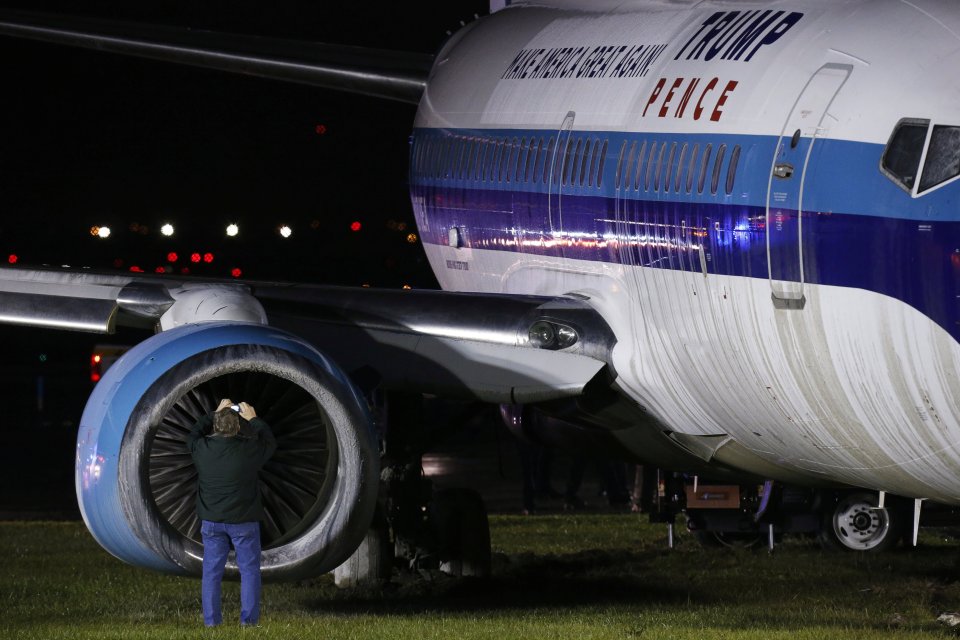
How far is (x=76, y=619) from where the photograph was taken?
1453cm

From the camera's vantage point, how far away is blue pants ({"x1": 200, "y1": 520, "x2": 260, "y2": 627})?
12.0m

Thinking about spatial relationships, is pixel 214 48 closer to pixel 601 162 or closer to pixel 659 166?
pixel 601 162

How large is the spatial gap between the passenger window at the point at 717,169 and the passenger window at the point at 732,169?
0.12 metres

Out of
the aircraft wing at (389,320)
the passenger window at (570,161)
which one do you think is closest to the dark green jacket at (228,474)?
the aircraft wing at (389,320)

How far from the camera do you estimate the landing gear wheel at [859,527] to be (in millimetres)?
20016

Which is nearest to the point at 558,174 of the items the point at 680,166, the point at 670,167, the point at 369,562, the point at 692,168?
the point at 670,167

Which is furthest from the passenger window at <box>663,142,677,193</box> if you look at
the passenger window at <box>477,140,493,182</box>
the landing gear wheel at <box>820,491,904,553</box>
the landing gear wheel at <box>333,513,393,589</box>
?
the landing gear wheel at <box>820,491,904,553</box>

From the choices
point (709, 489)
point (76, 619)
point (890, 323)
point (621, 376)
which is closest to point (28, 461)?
point (709, 489)

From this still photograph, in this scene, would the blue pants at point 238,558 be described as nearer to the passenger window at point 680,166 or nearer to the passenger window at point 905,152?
the passenger window at point 680,166

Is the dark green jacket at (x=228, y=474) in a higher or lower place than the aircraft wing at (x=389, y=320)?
lower

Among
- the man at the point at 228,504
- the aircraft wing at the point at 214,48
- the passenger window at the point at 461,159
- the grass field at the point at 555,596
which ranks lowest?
the grass field at the point at 555,596

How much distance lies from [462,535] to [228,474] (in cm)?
487

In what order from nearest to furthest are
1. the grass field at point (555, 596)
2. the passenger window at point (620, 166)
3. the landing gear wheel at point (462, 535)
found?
the grass field at point (555, 596), the passenger window at point (620, 166), the landing gear wheel at point (462, 535)

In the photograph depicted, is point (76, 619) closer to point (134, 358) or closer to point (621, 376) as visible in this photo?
point (134, 358)
